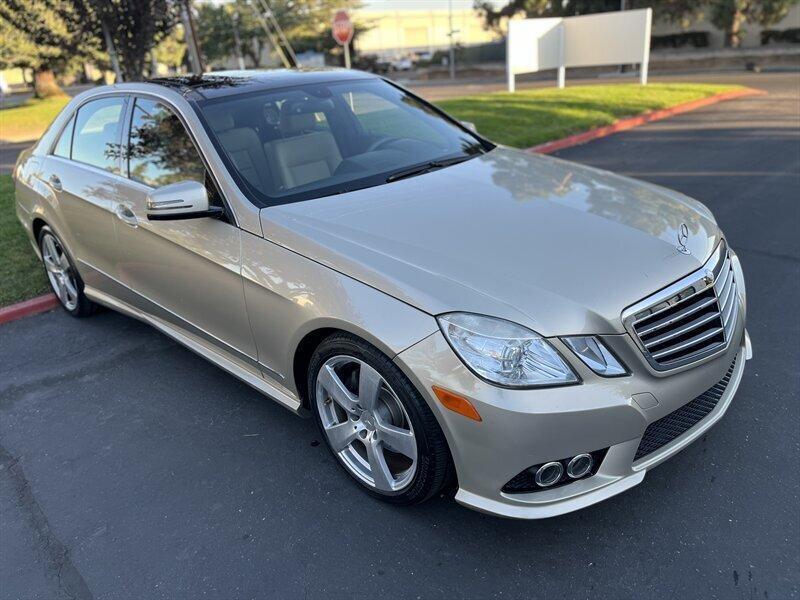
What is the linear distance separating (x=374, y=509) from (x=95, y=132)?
312 centimetres

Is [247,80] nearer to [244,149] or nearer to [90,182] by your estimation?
[244,149]

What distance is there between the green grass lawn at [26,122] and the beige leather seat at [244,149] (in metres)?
15.7

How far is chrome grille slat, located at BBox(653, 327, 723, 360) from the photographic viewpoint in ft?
7.74

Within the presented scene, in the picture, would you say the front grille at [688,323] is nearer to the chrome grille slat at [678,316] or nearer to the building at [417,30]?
the chrome grille slat at [678,316]

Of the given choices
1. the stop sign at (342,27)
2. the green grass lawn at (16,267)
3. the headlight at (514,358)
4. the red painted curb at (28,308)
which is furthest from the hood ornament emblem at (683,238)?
the stop sign at (342,27)

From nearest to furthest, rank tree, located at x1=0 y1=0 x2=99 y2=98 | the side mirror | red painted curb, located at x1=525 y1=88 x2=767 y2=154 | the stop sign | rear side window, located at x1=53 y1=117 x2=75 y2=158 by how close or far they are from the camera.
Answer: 1. the side mirror
2. rear side window, located at x1=53 y1=117 x2=75 y2=158
3. red painted curb, located at x1=525 y1=88 x2=767 y2=154
4. tree, located at x1=0 y1=0 x2=99 y2=98
5. the stop sign

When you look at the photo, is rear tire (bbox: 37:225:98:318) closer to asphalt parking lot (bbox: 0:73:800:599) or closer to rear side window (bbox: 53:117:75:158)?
rear side window (bbox: 53:117:75:158)

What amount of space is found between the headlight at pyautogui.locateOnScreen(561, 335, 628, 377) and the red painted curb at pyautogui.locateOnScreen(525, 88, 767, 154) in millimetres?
6724

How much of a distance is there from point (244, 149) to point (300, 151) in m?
0.30

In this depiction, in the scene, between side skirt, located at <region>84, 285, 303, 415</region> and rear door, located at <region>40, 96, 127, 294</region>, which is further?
rear door, located at <region>40, 96, 127, 294</region>

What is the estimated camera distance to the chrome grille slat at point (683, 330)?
2347mm

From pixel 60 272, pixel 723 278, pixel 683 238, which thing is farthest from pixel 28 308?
pixel 723 278

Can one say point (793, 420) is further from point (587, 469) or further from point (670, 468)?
point (587, 469)

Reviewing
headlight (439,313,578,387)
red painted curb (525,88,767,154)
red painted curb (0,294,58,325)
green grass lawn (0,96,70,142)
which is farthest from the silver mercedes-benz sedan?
green grass lawn (0,96,70,142)
